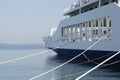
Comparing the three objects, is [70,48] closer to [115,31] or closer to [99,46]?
[99,46]

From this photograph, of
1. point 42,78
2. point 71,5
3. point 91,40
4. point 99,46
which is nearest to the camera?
point 42,78

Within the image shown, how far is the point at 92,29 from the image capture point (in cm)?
2598

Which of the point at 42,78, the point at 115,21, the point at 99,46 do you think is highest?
the point at 115,21

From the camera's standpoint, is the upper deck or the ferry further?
the upper deck

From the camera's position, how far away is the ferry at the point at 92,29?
21750 mm

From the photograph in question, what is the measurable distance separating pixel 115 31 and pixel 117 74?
282 cm

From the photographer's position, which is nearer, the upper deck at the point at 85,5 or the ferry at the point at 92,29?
the ferry at the point at 92,29

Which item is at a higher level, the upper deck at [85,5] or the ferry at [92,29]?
the upper deck at [85,5]

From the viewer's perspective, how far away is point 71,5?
35.1 metres

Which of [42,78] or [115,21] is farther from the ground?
[115,21]

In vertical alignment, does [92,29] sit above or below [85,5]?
below

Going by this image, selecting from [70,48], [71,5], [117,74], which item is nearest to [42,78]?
[117,74]

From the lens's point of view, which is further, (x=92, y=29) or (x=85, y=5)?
(x=85, y=5)

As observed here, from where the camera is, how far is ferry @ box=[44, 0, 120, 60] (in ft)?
71.4
